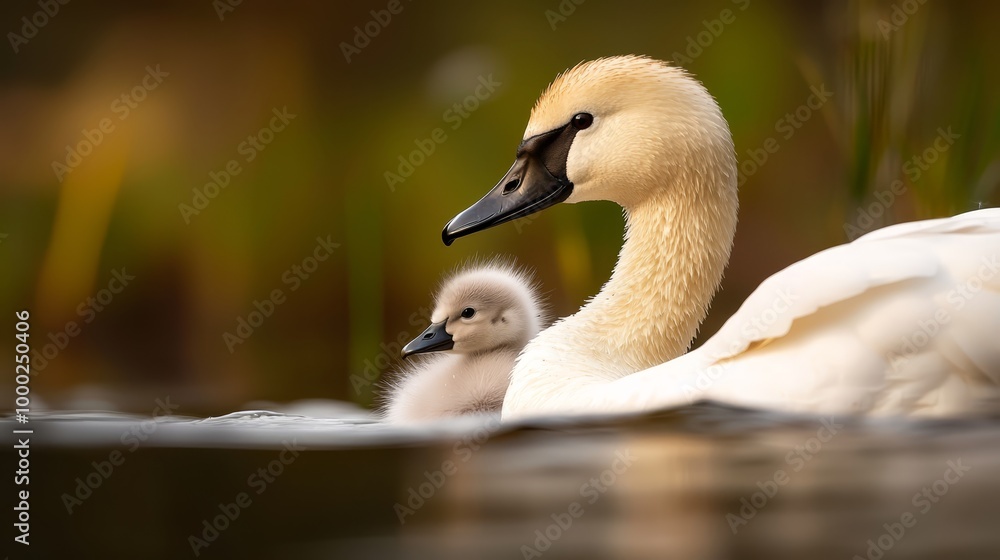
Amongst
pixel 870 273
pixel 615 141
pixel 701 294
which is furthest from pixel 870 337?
pixel 615 141

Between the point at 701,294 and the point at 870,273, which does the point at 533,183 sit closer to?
the point at 701,294

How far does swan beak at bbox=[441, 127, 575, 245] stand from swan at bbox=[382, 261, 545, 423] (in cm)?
30

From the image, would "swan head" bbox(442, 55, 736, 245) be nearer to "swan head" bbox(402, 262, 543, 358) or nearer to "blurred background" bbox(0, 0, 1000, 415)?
"swan head" bbox(402, 262, 543, 358)

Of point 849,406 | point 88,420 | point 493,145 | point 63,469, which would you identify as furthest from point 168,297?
point 849,406

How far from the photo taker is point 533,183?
97.7 inches

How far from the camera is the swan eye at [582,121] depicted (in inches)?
95.9

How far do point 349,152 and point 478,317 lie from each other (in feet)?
5.08

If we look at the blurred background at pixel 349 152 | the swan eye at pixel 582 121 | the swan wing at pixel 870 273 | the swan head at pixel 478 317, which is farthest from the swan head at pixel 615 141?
the blurred background at pixel 349 152

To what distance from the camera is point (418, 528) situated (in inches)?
64.3

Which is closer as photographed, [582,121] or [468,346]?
[582,121]

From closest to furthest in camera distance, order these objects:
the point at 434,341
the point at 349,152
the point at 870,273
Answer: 1. the point at 870,273
2. the point at 434,341
3. the point at 349,152

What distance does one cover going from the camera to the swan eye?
244cm

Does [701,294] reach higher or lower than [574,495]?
higher

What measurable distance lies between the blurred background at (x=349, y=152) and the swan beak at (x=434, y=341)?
35.6 inches
